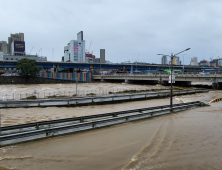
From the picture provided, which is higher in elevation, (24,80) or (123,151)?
(24,80)

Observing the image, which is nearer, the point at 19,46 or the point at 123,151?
the point at 123,151

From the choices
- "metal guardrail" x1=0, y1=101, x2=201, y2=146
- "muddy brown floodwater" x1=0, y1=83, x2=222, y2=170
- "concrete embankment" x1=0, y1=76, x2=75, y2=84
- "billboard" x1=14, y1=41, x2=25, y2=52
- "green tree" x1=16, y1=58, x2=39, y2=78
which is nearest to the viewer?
"muddy brown floodwater" x1=0, y1=83, x2=222, y2=170

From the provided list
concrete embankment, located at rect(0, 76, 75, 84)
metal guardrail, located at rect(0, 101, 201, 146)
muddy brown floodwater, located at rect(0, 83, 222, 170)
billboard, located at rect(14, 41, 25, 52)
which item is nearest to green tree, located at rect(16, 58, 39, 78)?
concrete embankment, located at rect(0, 76, 75, 84)

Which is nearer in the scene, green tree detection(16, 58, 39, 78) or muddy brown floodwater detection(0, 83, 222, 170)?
muddy brown floodwater detection(0, 83, 222, 170)

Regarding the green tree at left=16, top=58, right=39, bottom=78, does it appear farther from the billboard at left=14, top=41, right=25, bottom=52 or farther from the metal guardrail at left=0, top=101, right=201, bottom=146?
the metal guardrail at left=0, top=101, right=201, bottom=146

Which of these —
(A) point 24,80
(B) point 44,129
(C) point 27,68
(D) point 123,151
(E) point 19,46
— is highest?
(E) point 19,46

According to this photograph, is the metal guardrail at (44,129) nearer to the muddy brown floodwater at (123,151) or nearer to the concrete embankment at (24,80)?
the muddy brown floodwater at (123,151)

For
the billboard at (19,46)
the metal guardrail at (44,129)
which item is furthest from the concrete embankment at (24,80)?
the metal guardrail at (44,129)

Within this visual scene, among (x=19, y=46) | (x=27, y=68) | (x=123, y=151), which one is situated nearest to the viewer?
(x=123, y=151)

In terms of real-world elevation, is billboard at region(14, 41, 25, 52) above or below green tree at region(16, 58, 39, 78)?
above

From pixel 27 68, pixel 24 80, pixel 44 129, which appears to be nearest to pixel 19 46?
pixel 24 80

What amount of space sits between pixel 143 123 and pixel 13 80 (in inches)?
3614

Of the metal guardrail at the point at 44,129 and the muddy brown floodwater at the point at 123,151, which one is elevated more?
the metal guardrail at the point at 44,129

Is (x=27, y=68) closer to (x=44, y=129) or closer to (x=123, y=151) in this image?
(x=44, y=129)
